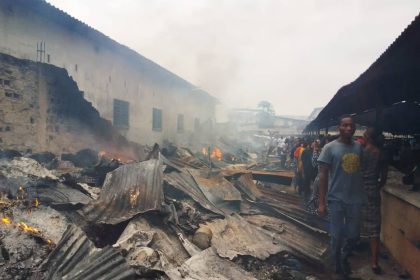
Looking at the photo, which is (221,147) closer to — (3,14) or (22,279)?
(3,14)

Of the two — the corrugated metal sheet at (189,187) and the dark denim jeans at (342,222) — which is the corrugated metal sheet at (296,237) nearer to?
the dark denim jeans at (342,222)

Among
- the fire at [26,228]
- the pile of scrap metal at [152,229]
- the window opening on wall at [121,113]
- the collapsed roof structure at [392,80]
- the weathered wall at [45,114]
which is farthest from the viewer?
the window opening on wall at [121,113]

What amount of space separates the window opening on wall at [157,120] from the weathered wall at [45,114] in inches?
227

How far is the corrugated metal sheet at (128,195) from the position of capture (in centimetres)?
447

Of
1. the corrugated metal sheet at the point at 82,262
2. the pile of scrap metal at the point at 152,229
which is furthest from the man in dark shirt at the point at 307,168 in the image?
the corrugated metal sheet at the point at 82,262

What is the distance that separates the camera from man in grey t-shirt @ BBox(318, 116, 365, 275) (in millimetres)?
3732

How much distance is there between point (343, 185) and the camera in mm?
3740

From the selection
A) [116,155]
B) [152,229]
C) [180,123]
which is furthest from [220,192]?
[180,123]

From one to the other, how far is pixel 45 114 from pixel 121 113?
4.61 meters

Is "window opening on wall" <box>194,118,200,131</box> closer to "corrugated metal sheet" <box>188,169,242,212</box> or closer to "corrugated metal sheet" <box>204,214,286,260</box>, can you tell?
"corrugated metal sheet" <box>188,169,242,212</box>

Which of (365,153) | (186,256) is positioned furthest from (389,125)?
(186,256)

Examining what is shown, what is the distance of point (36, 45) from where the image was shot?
888 centimetres

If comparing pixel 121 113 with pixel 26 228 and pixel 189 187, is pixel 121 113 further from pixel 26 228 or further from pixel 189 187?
pixel 26 228

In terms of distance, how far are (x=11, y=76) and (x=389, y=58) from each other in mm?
8264
